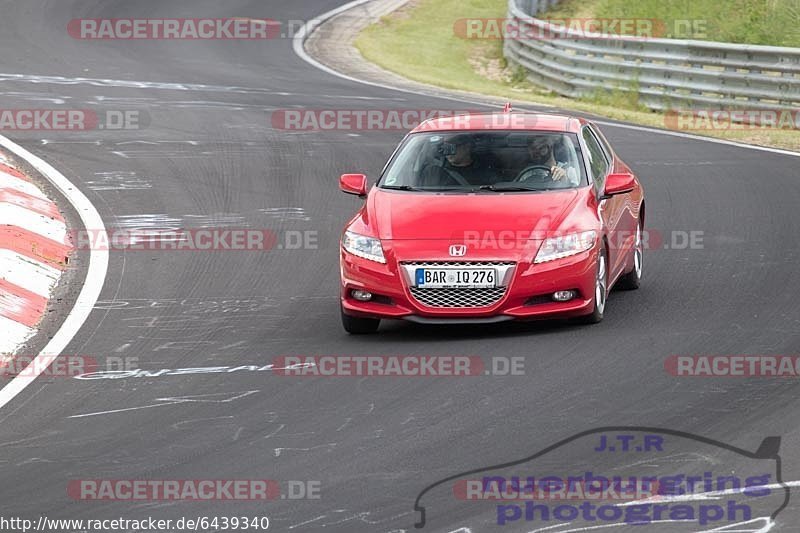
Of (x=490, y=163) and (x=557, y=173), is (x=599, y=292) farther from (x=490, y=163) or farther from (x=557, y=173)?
(x=490, y=163)

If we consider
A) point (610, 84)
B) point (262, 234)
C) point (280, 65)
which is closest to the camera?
point (262, 234)

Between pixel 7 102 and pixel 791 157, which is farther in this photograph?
pixel 7 102

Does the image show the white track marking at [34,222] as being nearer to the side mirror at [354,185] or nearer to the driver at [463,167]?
the side mirror at [354,185]

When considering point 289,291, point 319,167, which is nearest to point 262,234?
point 289,291

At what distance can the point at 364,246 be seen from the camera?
10680 mm

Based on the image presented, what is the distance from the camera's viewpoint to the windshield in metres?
11.3

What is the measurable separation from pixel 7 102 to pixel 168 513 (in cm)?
1567

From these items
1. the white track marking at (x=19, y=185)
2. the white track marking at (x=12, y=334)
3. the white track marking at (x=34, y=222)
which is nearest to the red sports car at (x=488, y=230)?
the white track marking at (x=12, y=334)

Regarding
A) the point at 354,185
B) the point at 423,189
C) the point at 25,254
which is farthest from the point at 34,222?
the point at 423,189

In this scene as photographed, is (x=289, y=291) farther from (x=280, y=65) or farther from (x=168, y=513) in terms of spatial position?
(x=280, y=65)

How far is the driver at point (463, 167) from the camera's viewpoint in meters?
11.3

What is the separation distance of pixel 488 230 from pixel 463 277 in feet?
1.40

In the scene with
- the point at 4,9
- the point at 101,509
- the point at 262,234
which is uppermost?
the point at 101,509

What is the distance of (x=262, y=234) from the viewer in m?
14.4
